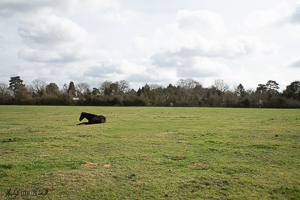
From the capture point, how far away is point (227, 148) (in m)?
9.81

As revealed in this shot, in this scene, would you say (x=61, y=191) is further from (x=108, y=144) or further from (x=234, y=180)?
(x=108, y=144)

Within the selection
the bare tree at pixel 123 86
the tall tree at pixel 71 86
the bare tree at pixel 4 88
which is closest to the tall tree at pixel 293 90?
the bare tree at pixel 123 86

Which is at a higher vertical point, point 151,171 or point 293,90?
point 293,90

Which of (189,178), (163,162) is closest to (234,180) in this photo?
(189,178)

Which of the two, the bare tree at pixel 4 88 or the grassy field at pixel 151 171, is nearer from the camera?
the grassy field at pixel 151 171

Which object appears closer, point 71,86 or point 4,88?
point 4,88

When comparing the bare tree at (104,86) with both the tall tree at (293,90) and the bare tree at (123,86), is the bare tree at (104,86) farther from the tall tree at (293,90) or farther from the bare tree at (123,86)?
the tall tree at (293,90)

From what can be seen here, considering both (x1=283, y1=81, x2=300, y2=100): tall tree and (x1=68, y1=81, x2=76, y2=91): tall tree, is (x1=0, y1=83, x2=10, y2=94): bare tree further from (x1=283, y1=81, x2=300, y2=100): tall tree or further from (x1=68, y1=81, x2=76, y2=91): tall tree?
(x1=283, y1=81, x2=300, y2=100): tall tree

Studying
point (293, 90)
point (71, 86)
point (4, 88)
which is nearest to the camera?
point (293, 90)

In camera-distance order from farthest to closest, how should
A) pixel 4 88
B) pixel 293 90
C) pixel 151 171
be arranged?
pixel 4 88 → pixel 293 90 → pixel 151 171

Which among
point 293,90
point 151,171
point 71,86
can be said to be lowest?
point 151,171

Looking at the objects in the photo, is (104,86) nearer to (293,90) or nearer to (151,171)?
(293,90)

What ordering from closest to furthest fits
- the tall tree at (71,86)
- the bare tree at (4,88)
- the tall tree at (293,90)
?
the tall tree at (293,90), the bare tree at (4,88), the tall tree at (71,86)

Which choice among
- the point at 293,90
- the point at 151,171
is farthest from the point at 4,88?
the point at 293,90
